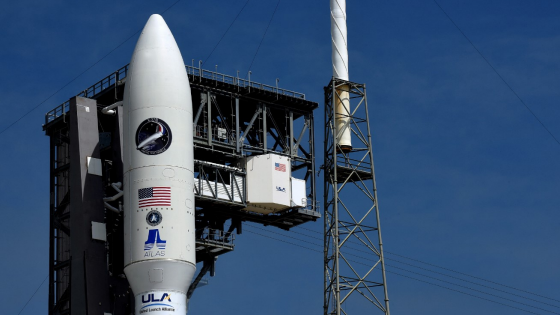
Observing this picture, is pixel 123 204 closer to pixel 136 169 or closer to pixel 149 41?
pixel 136 169

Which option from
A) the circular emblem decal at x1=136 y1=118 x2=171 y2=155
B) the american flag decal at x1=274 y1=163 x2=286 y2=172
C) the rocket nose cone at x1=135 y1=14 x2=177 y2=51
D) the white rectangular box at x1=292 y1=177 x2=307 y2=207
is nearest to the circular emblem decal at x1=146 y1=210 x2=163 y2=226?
the circular emblem decal at x1=136 y1=118 x2=171 y2=155

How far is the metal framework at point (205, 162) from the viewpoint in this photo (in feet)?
251

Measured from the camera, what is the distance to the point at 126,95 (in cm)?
7288

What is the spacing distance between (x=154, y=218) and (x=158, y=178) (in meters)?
2.26

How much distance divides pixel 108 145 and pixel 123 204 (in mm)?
9001

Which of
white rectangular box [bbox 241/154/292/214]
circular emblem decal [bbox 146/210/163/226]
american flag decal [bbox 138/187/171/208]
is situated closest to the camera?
circular emblem decal [bbox 146/210/163/226]

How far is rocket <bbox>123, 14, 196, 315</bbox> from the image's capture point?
222 ft

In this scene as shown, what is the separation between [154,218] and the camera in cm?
6831

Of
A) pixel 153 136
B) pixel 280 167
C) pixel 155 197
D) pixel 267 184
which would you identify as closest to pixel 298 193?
pixel 280 167

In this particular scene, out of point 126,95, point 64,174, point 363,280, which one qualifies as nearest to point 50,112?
point 64,174

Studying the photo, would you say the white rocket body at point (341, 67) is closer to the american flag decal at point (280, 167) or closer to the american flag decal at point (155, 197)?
the american flag decal at point (280, 167)

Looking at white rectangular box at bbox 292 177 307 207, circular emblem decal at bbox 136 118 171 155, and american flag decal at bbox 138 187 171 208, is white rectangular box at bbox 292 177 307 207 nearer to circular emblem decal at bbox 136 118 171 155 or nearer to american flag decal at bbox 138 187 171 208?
circular emblem decal at bbox 136 118 171 155

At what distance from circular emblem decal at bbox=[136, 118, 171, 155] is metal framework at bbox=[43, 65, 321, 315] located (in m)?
5.57

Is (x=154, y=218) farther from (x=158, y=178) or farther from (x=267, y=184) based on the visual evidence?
(x=267, y=184)
